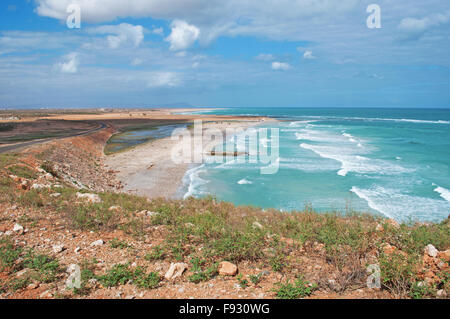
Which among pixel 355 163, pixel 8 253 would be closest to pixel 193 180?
pixel 355 163

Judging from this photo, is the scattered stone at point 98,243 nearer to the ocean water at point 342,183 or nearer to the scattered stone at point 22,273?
the scattered stone at point 22,273

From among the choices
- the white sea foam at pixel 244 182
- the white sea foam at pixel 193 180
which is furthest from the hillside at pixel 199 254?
the white sea foam at pixel 244 182

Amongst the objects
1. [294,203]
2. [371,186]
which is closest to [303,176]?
[371,186]

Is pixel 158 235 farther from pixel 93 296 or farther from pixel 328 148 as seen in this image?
pixel 328 148

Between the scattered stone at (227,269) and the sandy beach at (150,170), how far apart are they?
→ 12141 mm

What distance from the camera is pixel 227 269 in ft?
15.6

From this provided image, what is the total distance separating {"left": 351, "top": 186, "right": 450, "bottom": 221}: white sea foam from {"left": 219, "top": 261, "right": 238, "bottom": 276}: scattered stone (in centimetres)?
1128

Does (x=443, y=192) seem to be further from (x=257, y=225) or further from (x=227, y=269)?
(x=227, y=269)

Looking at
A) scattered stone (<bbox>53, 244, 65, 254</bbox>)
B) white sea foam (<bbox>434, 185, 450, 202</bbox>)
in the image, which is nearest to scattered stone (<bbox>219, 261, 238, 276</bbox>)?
scattered stone (<bbox>53, 244, 65, 254</bbox>)

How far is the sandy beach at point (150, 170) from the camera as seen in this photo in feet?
59.4

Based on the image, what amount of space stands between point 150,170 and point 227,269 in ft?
64.3

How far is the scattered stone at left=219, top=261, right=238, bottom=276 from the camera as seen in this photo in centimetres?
472

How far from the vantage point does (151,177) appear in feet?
Result: 69.6

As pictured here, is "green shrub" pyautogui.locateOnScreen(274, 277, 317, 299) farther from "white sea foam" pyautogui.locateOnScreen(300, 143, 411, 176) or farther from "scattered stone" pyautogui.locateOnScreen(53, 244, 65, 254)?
"white sea foam" pyautogui.locateOnScreen(300, 143, 411, 176)
